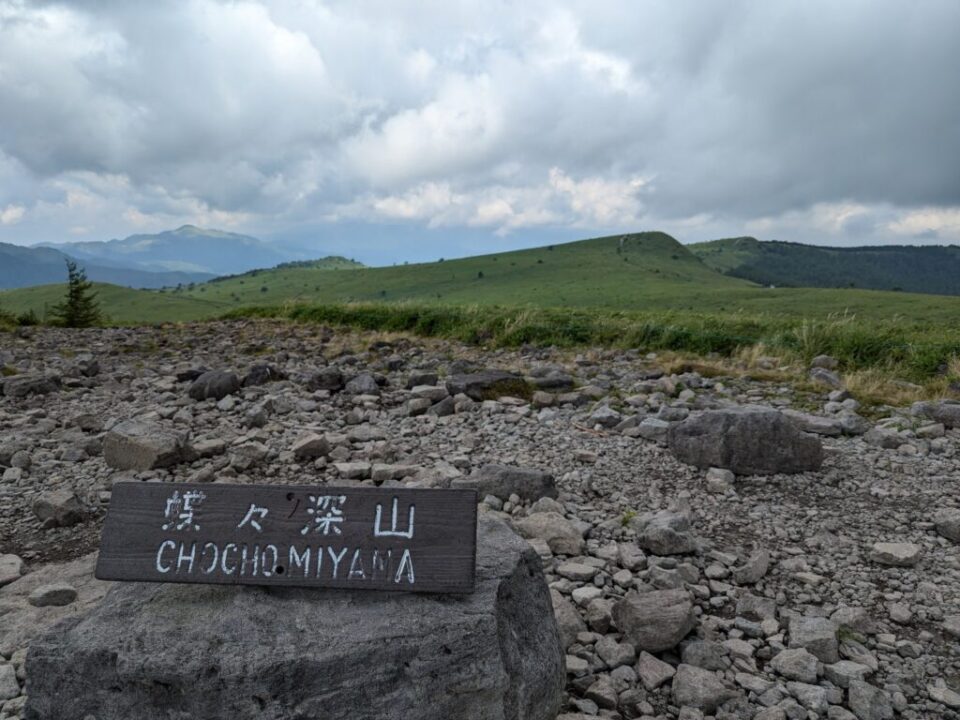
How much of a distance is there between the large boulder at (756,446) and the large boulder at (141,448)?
258 inches

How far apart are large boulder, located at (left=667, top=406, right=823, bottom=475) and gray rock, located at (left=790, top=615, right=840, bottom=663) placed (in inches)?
118

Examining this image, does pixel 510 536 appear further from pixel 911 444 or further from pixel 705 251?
pixel 705 251

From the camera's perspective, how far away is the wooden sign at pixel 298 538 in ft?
11.6

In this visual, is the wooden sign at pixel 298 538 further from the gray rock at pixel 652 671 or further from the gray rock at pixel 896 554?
the gray rock at pixel 896 554

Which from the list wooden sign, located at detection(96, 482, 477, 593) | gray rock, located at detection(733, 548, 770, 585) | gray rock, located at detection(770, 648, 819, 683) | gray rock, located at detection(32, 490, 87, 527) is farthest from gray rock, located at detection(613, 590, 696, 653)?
gray rock, located at detection(32, 490, 87, 527)

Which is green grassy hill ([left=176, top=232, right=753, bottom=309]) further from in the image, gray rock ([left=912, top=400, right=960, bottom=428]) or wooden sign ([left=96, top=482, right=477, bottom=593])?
wooden sign ([left=96, top=482, right=477, bottom=593])

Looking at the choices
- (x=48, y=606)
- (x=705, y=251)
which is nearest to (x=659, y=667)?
(x=48, y=606)

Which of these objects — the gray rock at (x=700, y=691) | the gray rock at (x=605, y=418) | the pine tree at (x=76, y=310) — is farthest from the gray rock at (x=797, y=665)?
the pine tree at (x=76, y=310)

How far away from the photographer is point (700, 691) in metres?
4.09

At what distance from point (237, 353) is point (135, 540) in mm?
14993

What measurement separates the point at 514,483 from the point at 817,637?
3264 millimetres

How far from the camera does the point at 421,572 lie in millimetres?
3537

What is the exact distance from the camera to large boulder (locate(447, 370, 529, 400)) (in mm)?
11406

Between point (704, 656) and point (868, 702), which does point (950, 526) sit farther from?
point (704, 656)
